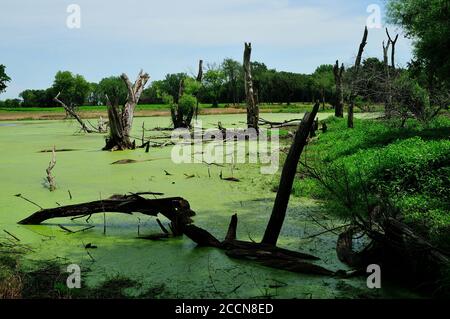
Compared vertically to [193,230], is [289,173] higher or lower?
higher

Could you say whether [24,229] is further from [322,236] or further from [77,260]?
[322,236]

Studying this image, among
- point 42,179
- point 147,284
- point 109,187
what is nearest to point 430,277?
point 147,284

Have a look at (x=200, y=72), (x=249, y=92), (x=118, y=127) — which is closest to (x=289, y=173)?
(x=118, y=127)

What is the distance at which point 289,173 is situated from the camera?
506 cm

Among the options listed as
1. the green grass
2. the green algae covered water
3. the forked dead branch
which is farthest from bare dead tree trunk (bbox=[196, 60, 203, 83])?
the forked dead branch

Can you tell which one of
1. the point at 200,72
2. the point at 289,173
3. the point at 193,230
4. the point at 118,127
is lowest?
the point at 193,230

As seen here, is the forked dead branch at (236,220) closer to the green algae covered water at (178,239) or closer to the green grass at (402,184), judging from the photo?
the green algae covered water at (178,239)

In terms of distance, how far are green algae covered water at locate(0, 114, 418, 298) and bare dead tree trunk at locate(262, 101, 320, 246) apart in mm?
489

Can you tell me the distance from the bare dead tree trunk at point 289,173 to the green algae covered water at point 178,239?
1.60 ft

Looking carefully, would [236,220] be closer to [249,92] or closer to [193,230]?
[193,230]

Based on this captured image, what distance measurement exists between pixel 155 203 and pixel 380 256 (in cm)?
295

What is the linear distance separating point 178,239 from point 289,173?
1.88 m

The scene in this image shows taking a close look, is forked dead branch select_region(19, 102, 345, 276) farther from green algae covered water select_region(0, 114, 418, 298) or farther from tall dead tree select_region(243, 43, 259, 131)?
tall dead tree select_region(243, 43, 259, 131)

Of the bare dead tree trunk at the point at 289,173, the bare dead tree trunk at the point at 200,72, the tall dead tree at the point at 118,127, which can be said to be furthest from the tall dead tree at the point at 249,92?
the bare dead tree trunk at the point at 289,173
